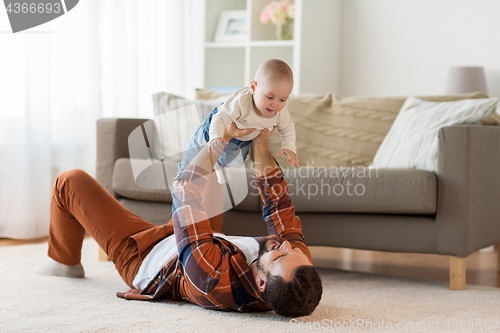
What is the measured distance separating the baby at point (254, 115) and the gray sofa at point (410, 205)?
526 mm

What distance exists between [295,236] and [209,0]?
279 cm

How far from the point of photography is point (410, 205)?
1.88m

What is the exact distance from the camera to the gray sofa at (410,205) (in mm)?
1870

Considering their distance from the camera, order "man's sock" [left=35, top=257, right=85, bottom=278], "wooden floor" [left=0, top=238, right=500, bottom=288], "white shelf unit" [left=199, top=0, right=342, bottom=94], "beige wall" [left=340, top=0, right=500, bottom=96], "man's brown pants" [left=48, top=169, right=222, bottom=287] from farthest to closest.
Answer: "white shelf unit" [left=199, top=0, right=342, bottom=94]
"beige wall" [left=340, top=0, right=500, bottom=96]
"wooden floor" [left=0, top=238, right=500, bottom=288]
"man's sock" [left=35, top=257, right=85, bottom=278]
"man's brown pants" [left=48, top=169, right=222, bottom=287]

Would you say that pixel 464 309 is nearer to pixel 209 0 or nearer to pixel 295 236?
pixel 295 236

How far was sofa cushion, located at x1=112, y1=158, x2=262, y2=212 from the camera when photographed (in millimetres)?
2127

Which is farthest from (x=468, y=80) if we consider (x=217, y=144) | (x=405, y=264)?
(x=217, y=144)

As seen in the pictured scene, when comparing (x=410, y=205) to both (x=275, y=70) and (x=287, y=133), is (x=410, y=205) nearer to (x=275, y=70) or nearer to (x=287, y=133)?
(x=287, y=133)

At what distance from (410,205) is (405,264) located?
2.39ft

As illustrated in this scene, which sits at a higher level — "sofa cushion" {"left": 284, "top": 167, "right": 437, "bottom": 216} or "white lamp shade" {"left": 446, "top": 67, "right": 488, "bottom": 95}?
"white lamp shade" {"left": 446, "top": 67, "right": 488, "bottom": 95}

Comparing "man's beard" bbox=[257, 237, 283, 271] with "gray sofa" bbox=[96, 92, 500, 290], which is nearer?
"man's beard" bbox=[257, 237, 283, 271]

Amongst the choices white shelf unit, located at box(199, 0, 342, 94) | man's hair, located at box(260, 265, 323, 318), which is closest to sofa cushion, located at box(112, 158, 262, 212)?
man's hair, located at box(260, 265, 323, 318)

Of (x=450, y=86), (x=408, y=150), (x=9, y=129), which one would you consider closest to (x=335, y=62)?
(x=450, y=86)

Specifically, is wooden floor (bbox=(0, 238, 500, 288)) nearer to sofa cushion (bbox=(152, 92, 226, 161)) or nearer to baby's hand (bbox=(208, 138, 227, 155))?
sofa cushion (bbox=(152, 92, 226, 161))
